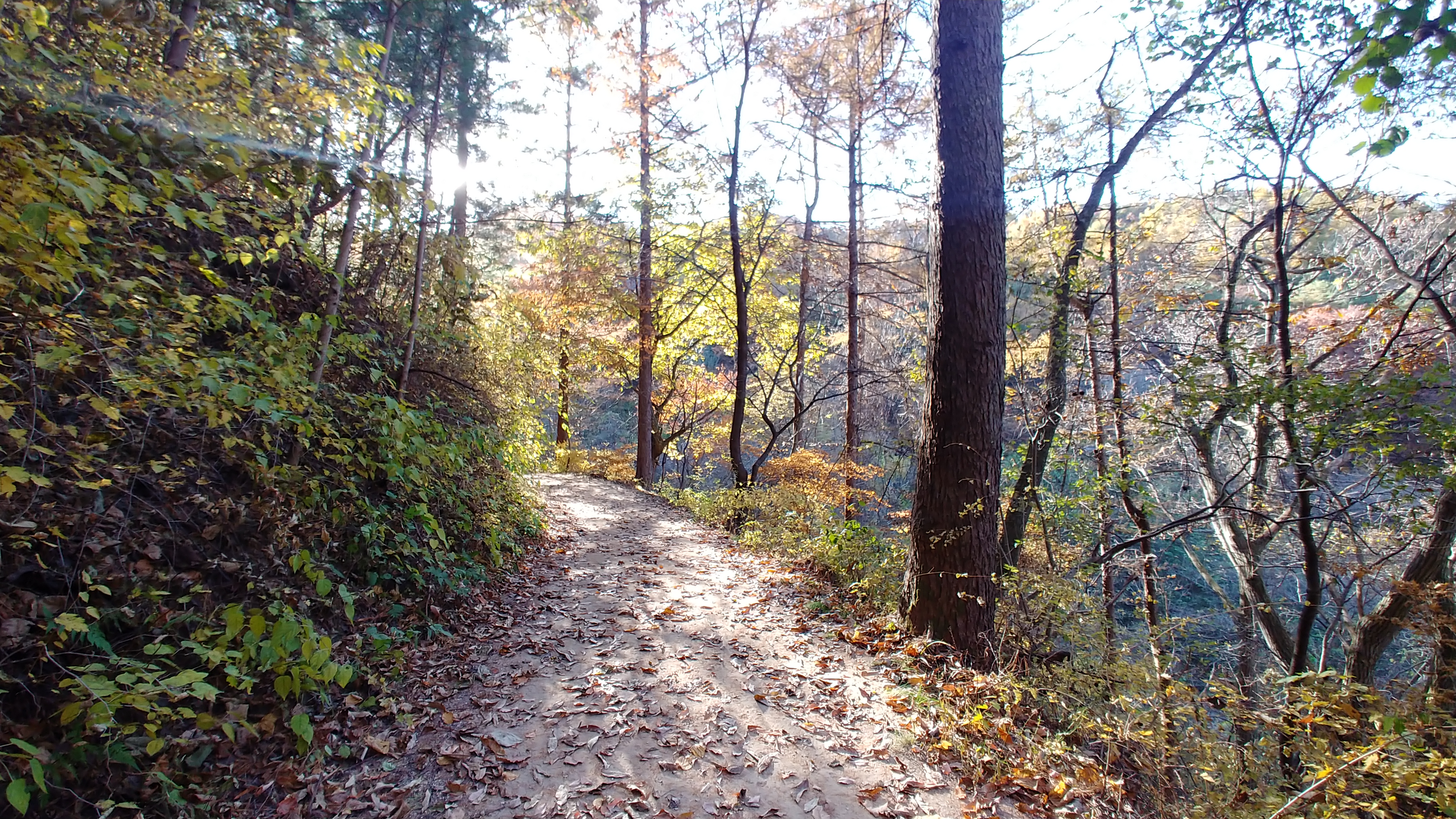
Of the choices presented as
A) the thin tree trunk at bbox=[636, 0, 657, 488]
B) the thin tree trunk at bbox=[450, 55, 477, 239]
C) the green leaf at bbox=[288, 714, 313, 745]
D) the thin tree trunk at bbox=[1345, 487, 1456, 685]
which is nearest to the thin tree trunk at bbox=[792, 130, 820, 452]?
the thin tree trunk at bbox=[636, 0, 657, 488]

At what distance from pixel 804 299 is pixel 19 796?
1273 cm

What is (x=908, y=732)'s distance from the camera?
3.18 metres

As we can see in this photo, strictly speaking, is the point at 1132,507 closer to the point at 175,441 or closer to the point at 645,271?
the point at 175,441

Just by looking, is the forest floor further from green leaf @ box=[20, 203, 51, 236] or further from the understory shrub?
green leaf @ box=[20, 203, 51, 236]

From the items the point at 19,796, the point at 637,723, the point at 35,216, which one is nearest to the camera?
the point at 19,796

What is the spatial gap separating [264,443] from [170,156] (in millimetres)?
1650

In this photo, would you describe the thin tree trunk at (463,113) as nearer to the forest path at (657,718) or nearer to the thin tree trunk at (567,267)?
the thin tree trunk at (567,267)

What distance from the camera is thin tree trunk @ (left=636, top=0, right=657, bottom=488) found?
11.3m

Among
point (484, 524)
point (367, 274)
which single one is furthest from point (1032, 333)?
point (367, 274)

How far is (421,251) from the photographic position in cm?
506

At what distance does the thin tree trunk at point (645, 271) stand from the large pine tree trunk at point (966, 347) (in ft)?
26.9

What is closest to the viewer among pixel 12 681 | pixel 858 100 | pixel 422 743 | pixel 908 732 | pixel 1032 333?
pixel 12 681

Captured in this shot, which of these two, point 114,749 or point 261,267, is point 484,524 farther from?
point 114,749

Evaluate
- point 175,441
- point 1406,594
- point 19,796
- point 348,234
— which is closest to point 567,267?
point 348,234
